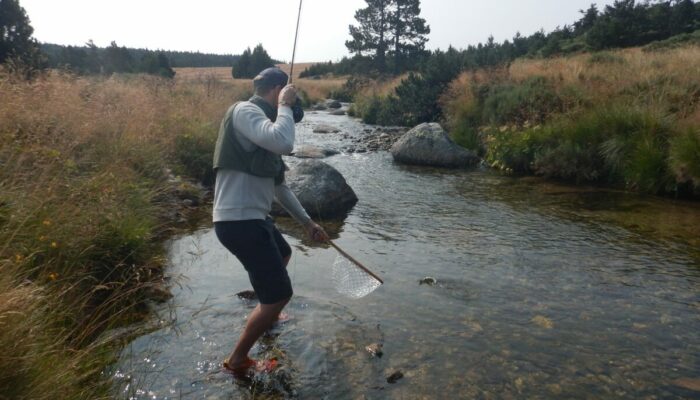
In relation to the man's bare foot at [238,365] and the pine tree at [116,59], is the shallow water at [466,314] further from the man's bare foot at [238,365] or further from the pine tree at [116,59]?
the pine tree at [116,59]

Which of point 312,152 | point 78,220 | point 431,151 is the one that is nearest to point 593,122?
point 431,151

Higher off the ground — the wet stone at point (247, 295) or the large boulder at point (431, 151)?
the large boulder at point (431, 151)

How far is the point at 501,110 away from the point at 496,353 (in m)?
12.1

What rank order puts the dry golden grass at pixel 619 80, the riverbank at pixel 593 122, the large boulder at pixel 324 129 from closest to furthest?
the riverbank at pixel 593 122
the dry golden grass at pixel 619 80
the large boulder at pixel 324 129

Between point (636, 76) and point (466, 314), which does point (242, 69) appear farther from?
point (466, 314)

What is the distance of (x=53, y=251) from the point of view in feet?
15.1

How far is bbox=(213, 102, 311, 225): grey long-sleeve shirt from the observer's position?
367cm

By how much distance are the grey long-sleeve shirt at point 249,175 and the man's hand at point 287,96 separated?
0.06 metres

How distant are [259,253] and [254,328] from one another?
62 cm

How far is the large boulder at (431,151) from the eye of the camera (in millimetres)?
14312

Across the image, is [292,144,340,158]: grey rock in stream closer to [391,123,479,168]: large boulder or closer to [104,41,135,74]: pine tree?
[391,123,479,168]: large boulder

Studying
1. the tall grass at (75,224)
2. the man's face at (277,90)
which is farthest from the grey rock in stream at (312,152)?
the man's face at (277,90)

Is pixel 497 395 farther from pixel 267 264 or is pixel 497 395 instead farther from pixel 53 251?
pixel 53 251

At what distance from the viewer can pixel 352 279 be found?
534 cm
